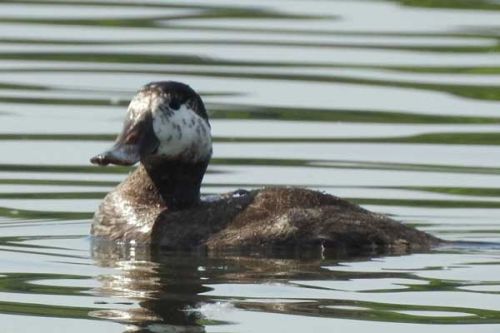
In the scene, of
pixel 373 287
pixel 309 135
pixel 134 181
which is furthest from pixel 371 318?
pixel 309 135

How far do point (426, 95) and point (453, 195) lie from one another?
3.99 metres

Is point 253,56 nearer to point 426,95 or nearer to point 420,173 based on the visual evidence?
point 426,95

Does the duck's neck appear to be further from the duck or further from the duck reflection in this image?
the duck reflection

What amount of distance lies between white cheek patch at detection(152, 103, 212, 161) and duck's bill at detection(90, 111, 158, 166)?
0.06 m

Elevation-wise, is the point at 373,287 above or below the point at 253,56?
below

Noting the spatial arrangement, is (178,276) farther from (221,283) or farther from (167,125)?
(167,125)

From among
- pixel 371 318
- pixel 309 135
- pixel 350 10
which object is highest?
pixel 350 10

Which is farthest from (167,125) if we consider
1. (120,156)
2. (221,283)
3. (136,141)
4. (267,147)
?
(267,147)

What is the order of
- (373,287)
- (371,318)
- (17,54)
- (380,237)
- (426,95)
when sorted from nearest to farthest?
(371,318) → (373,287) → (380,237) → (426,95) → (17,54)

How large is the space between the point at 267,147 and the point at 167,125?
11.3ft

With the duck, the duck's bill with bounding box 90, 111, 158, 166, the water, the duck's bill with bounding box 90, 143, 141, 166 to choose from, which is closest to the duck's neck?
the duck

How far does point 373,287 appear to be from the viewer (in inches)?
492

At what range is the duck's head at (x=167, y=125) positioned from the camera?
14.3 meters

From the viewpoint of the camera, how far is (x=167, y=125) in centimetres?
1442
